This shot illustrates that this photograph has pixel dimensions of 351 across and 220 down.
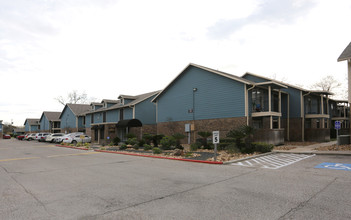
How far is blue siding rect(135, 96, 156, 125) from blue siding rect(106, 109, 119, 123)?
4805 mm

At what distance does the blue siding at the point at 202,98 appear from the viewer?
886 inches

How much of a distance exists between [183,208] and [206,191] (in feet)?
5.32

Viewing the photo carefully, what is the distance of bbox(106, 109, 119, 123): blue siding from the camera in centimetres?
3682

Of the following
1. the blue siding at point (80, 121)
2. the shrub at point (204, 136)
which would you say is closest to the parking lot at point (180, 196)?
the shrub at point (204, 136)

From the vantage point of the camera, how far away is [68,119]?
58281 millimetres

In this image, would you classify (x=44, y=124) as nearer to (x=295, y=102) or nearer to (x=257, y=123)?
(x=257, y=123)

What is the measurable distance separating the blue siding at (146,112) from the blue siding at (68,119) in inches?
1076

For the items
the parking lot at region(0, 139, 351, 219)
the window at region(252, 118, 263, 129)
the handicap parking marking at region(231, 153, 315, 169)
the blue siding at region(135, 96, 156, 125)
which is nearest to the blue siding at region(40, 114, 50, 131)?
the blue siding at region(135, 96, 156, 125)

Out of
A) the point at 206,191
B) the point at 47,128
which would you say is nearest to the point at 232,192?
the point at 206,191

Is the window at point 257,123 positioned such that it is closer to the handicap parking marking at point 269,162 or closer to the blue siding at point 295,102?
the blue siding at point 295,102

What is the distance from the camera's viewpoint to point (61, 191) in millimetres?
7047

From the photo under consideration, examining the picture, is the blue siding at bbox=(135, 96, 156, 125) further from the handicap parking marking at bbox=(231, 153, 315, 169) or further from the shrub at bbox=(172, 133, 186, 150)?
the handicap parking marking at bbox=(231, 153, 315, 169)

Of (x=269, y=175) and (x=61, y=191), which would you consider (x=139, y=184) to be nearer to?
(x=61, y=191)

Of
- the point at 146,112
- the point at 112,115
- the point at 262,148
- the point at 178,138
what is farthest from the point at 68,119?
the point at 262,148
